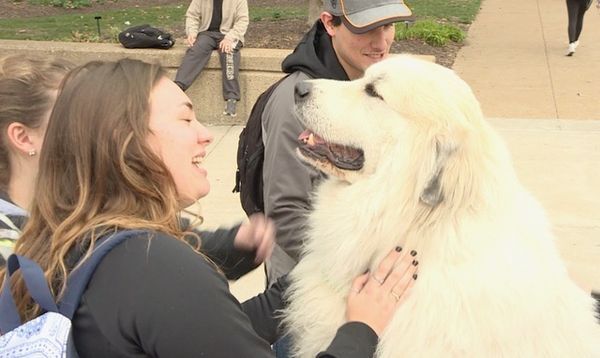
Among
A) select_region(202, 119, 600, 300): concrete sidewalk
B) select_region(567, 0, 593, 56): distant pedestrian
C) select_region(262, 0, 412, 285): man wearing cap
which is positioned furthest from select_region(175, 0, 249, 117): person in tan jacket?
select_region(567, 0, 593, 56): distant pedestrian

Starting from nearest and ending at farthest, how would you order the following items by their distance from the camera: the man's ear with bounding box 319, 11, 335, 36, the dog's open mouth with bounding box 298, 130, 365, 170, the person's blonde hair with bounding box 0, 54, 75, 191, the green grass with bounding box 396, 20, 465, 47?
1. the person's blonde hair with bounding box 0, 54, 75, 191
2. the dog's open mouth with bounding box 298, 130, 365, 170
3. the man's ear with bounding box 319, 11, 335, 36
4. the green grass with bounding box 396, 20, 465, 47

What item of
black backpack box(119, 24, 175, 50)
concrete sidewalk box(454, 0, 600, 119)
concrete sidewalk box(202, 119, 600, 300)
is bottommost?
concrete sidewalk box(454, 0, 600, 119)

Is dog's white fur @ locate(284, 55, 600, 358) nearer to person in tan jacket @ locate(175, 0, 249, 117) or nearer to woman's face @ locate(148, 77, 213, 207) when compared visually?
woman's face @ locate(148, 77, 213, 207)

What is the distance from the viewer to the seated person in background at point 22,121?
89.4 inches

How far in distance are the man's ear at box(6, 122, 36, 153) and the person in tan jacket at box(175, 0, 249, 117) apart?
604 cm

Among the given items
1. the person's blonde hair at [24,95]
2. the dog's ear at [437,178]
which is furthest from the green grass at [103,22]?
the dog's ear at [437,178]

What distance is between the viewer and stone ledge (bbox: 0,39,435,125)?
8.48m

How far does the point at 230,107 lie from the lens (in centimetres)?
854

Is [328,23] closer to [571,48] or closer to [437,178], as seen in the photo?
[437,178]

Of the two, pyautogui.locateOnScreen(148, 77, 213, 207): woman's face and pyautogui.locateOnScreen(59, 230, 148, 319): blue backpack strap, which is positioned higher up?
pyautogui.locateOnScreen(148, 77, 213, 207): woman's face

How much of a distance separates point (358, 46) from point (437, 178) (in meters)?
0.88

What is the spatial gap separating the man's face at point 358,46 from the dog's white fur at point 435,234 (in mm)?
322

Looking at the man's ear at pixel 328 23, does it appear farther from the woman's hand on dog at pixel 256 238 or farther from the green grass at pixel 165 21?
the green grass at pixel 165 21

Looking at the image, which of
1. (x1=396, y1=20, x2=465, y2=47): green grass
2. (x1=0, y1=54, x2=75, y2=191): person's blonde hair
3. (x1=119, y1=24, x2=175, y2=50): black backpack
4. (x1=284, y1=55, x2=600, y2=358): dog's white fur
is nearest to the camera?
(x1=284, y1=55, x2=600, y2=358): dog's white fur
